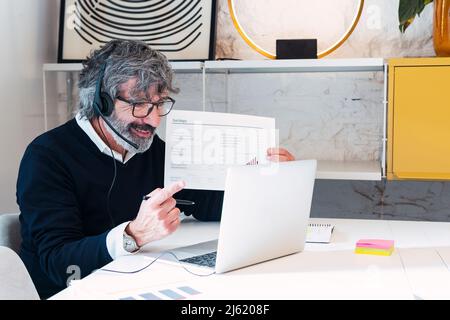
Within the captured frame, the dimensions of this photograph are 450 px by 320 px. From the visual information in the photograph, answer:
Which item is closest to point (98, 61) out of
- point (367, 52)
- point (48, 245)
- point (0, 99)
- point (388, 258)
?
point (48, 245)

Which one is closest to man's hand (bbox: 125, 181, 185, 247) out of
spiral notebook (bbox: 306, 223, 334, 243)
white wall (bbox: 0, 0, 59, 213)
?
spiral notebook (bbox: 306, 223, 334, 243)

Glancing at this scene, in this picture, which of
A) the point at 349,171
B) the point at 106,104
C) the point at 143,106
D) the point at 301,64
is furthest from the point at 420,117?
the point at 106,104

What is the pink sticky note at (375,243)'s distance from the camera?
59.1 inches

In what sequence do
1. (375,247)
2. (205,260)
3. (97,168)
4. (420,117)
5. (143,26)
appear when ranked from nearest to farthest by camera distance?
(205,260) < (375,247) < (97,168) < (420,117) < (143,26)

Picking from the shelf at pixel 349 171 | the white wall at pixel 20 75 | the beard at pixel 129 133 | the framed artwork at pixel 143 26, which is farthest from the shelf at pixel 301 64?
the white wall at pixel 20 75

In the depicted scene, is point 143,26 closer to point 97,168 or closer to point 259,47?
point 259,47

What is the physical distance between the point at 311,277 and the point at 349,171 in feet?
3.35

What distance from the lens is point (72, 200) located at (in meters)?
1.64

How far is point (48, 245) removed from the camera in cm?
151

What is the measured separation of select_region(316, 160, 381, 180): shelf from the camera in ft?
7.23

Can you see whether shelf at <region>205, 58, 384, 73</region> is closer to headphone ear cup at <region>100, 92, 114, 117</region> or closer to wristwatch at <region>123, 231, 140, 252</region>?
headphone ear cup at <region>100, 92, 114, 117</region>

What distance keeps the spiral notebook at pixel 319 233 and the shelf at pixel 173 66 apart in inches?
36.0

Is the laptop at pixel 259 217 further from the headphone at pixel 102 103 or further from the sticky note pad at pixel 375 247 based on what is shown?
the headphone at pixel 102 103

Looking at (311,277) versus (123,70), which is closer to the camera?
Answer: (311,277)
